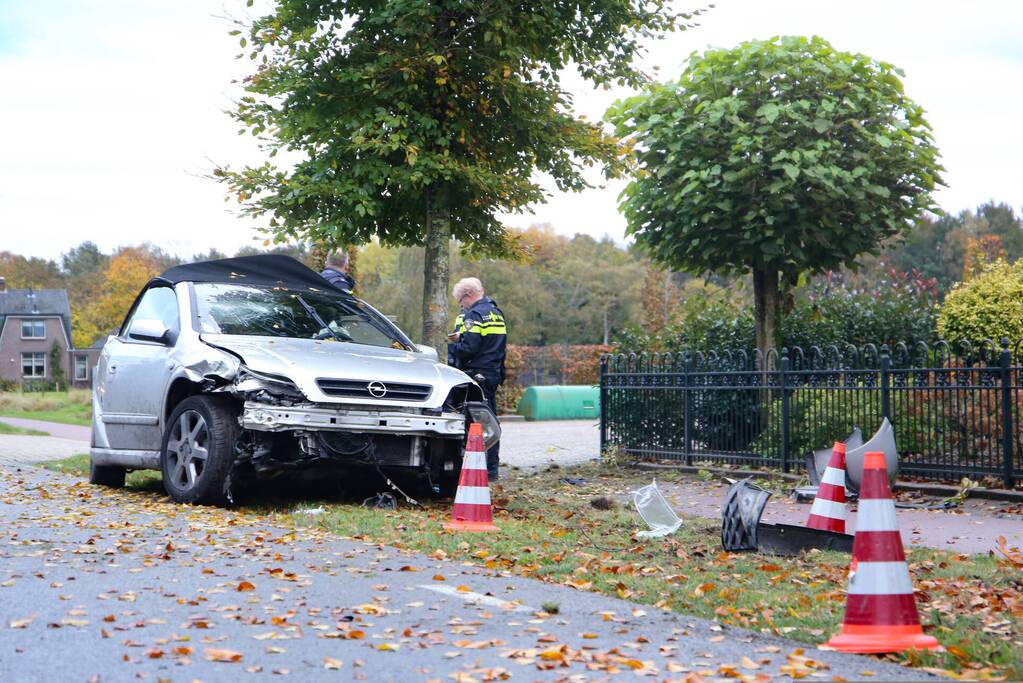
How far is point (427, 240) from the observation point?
13.9m

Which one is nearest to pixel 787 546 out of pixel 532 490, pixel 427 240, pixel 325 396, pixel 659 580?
pixel 659 580

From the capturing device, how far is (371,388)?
9.27 metres

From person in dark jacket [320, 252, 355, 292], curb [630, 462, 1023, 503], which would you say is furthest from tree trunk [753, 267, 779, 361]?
person in dark jacket [320, 252, 355, 292]

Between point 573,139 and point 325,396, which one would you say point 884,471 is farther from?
point 573,139

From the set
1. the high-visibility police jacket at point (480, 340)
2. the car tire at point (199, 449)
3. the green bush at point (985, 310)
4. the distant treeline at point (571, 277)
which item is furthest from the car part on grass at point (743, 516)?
the distant treeline at point (571, 277)

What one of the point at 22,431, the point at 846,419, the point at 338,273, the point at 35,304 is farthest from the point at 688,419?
the point at 35,304

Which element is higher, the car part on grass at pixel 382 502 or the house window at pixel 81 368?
the house window at pixel 81 368

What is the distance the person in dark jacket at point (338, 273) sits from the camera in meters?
13.2

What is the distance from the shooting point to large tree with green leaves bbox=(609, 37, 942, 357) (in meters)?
14.6

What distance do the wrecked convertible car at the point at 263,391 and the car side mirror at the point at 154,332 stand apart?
1 centimetres

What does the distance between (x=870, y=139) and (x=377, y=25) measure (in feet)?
19.6

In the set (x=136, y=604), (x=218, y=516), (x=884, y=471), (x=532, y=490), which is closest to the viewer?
(x=884, y=471)

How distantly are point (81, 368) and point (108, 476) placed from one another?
8487cm

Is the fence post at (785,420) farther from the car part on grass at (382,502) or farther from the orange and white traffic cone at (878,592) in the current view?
the orange and white traffic cone at (878,592)
